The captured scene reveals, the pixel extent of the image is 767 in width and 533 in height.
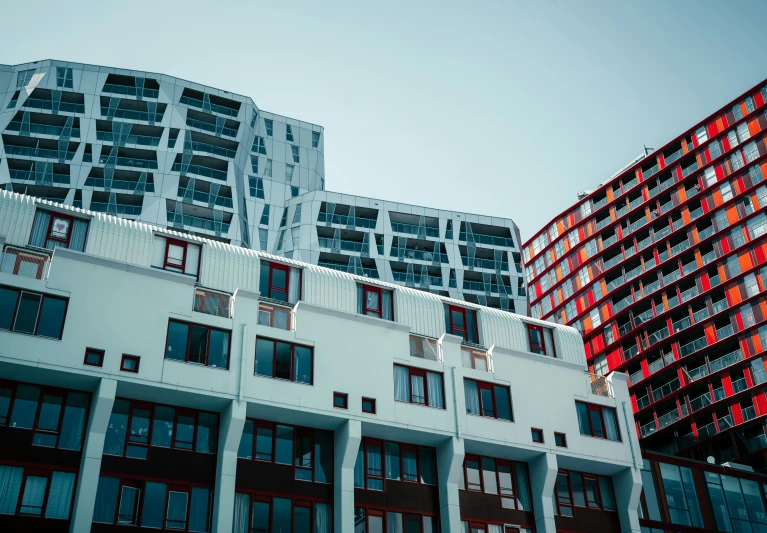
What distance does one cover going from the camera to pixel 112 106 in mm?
91438

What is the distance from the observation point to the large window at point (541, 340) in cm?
5153

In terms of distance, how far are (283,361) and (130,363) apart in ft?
23.9

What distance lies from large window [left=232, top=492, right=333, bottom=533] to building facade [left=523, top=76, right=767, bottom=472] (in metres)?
53.6

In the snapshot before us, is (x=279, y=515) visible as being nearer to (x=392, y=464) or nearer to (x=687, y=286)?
(x=392, y=464)

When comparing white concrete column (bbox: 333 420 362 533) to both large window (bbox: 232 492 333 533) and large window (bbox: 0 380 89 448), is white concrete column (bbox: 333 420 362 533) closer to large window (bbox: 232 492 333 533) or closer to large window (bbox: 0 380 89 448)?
large window (bbox: 232 492 333 533)

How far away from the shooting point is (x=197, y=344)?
1578 inches

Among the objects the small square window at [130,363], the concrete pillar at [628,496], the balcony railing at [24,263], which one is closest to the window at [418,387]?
the concrete pillar at [628,496]

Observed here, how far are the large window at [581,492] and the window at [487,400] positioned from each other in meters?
4.73

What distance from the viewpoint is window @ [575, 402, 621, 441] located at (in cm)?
4875

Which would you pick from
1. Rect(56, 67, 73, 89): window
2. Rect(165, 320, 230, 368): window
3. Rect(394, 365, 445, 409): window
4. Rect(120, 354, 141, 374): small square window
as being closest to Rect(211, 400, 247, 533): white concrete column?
Rect(165, 320, 230, 368): window

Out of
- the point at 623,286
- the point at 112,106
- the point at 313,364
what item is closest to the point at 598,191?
the point at 623,286

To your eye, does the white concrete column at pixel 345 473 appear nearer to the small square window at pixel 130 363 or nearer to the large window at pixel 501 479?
the large window at pixel 501 479

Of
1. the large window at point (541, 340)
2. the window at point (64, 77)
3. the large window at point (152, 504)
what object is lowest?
the large window at point (152, 504)

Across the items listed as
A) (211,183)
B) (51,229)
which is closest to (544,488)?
(51,229)
